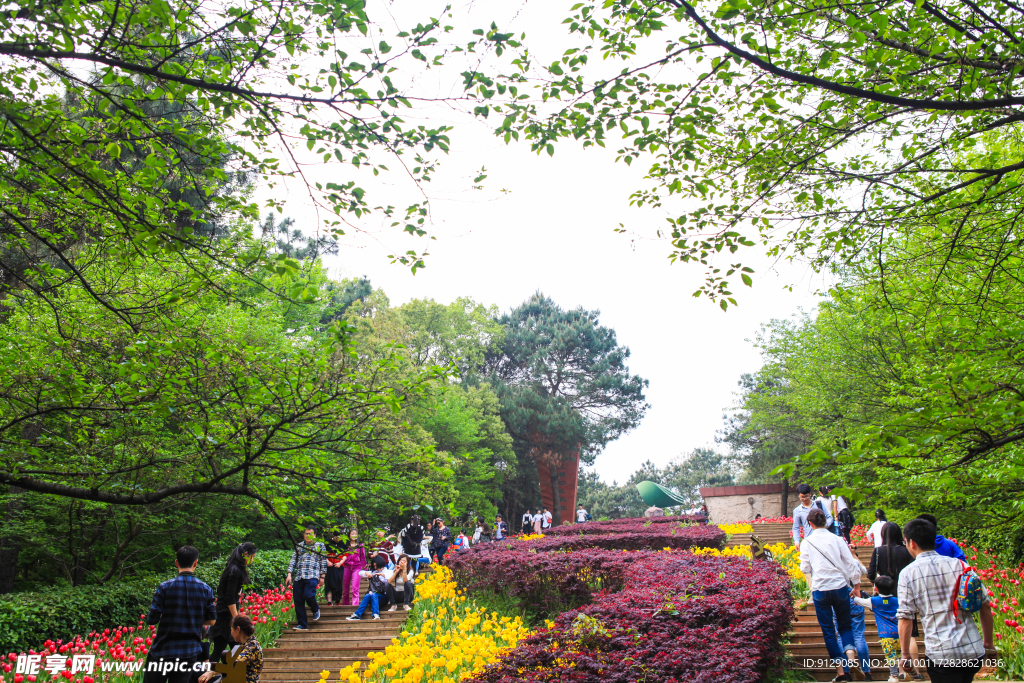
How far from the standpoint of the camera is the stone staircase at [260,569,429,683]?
24.3ft

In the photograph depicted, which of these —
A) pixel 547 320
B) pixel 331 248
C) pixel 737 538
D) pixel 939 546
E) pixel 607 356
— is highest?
pixel 547 320

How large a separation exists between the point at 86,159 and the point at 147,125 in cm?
61

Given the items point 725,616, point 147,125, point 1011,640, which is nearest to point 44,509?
point 147,125

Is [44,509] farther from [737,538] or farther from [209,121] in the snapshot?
[737,538]

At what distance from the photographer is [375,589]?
9.19 metres

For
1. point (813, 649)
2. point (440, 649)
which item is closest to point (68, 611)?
point (440, 649)

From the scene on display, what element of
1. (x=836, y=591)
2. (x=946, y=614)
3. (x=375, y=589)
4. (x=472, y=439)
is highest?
(x=472, y=439)

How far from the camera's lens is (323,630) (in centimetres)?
864

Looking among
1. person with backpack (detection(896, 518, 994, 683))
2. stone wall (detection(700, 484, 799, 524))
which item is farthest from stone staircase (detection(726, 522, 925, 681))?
stone wall (detection(700, 484, 799, 524))

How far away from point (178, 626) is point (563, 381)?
32657 mm

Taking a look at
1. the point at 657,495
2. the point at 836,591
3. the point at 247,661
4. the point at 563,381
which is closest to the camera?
the point at 247,661

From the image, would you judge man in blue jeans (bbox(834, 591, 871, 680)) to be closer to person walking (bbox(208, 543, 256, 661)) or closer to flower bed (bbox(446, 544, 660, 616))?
flower bed (bbox(446, 544, 660, 616))

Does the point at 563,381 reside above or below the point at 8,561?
above

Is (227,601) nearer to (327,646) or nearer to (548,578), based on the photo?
(327,646)
